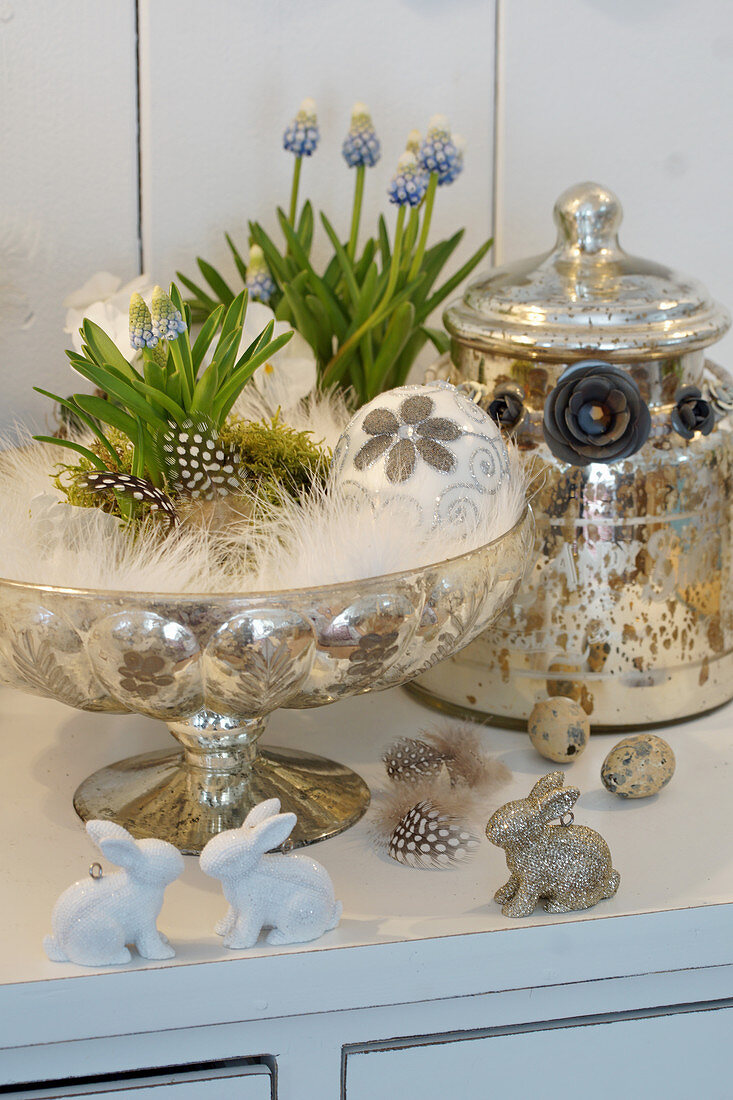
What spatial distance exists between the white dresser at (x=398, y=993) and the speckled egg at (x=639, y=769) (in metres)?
0.03

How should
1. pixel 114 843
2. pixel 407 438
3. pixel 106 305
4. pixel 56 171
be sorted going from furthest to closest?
pixel 56 171, pixel 106 305, pixel 407 438, pixel 114 843

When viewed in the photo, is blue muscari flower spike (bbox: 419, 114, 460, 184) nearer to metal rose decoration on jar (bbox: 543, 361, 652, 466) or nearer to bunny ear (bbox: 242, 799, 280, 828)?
metal rose decoration on jar (bbox: 543, 361, 652, 466)

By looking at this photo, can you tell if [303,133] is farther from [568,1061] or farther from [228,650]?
[568,1061]

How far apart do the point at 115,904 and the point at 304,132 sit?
1.64ft

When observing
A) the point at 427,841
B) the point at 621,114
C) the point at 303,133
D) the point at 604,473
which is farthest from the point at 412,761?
the point at 621,114

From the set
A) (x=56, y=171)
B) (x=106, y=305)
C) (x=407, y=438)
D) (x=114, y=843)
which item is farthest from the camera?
(x=56, y=171)

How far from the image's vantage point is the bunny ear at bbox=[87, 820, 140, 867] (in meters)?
0.42

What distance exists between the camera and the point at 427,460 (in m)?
0.52

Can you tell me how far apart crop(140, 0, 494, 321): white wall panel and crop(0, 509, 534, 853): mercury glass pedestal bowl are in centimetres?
39

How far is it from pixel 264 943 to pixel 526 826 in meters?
0.12

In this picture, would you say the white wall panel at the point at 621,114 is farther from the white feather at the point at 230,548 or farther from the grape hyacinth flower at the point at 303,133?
the white feather at the point at 230,548

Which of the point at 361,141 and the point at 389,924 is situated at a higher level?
the point at 361,141

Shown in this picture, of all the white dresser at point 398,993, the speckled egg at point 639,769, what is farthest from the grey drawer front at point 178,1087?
the speckled egg at point 639,769

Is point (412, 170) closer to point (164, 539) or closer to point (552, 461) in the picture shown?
point (552, 461)
